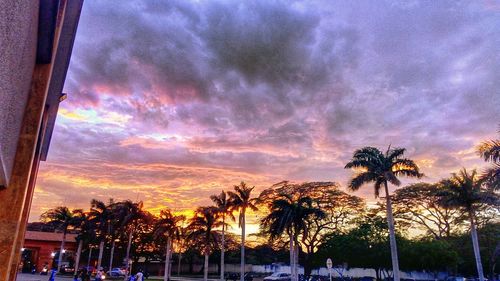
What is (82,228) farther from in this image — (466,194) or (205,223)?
(466,194)

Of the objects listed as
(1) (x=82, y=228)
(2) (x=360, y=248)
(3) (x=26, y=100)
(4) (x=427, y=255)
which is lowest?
(4) (x=427, y=255)

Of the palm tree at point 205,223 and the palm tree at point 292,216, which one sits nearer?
the palm tree at point 292,216

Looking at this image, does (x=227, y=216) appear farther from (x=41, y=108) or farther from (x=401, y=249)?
(x=41, y=108)

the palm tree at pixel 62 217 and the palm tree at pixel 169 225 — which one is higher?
the palm tree at pixel 62 217

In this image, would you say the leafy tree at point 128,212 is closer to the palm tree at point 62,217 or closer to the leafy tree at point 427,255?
the palm tree at point 62,217

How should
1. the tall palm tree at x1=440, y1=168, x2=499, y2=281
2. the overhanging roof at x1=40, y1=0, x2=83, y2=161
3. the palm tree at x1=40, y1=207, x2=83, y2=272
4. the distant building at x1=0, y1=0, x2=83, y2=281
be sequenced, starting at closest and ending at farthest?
the distant building at x1=0, y1=0, x2=83, y2=281 < the overhanging roof at x1=40, y1=0, x2=83, y2=161 < the tall palm tree at x1=440, y1=168, x2=499, y2=281 < the palm tree at x1=40, y1=207, x2=83, y2=272

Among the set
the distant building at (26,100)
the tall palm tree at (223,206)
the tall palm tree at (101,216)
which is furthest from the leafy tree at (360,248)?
the distant building at (26,100)

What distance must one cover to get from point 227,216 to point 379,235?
2054 centimetres

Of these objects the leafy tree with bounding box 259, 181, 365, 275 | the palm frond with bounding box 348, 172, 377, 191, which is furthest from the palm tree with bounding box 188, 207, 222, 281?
the palm frond with bounding box 348, 172, 377, 191

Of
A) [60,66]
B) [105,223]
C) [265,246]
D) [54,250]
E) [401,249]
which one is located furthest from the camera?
[265,246]

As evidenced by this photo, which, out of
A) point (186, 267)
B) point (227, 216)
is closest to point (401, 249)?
point (227, 216)

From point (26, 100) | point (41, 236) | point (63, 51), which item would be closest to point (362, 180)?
point (63, 51)

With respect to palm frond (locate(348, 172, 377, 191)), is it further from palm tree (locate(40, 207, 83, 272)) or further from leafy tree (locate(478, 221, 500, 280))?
palm tree (locate(40, 207, 83, 272))

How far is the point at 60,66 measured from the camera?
10.6m
